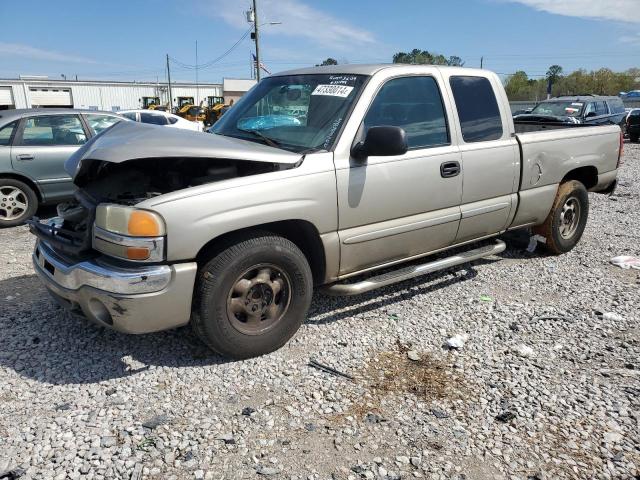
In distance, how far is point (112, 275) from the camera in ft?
9.24

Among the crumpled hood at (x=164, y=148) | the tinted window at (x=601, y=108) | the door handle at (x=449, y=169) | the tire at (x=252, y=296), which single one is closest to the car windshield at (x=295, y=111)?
the crumpled hood at (x=164, y=148)

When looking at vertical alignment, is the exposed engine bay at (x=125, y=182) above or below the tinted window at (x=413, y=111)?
below

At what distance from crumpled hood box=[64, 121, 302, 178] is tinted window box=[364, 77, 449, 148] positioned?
864 mm

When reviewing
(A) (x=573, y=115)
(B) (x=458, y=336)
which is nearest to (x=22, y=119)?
(B) (x=458, y=336)

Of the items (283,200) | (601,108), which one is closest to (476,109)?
(283,200)

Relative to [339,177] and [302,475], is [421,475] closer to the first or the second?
[302,475]

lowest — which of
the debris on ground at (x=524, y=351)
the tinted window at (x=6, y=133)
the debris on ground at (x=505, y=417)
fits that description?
the debris on ground at (x=505, y=417)

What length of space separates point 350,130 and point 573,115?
14414 millimetres

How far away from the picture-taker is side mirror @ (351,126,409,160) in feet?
10.6

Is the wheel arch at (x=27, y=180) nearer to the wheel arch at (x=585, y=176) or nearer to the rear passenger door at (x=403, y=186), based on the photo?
the rear passenger door at (x=403, y=186)

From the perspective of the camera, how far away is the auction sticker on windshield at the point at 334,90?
367 centimetres

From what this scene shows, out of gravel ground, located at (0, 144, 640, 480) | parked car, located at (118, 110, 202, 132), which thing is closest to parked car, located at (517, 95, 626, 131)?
parked car, located at (118, 110, 202, 132)

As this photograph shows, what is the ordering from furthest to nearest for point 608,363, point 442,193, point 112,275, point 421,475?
point 442,193, point 608,363, point 112,275, point 421,475

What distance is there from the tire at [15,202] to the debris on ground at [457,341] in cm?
628
